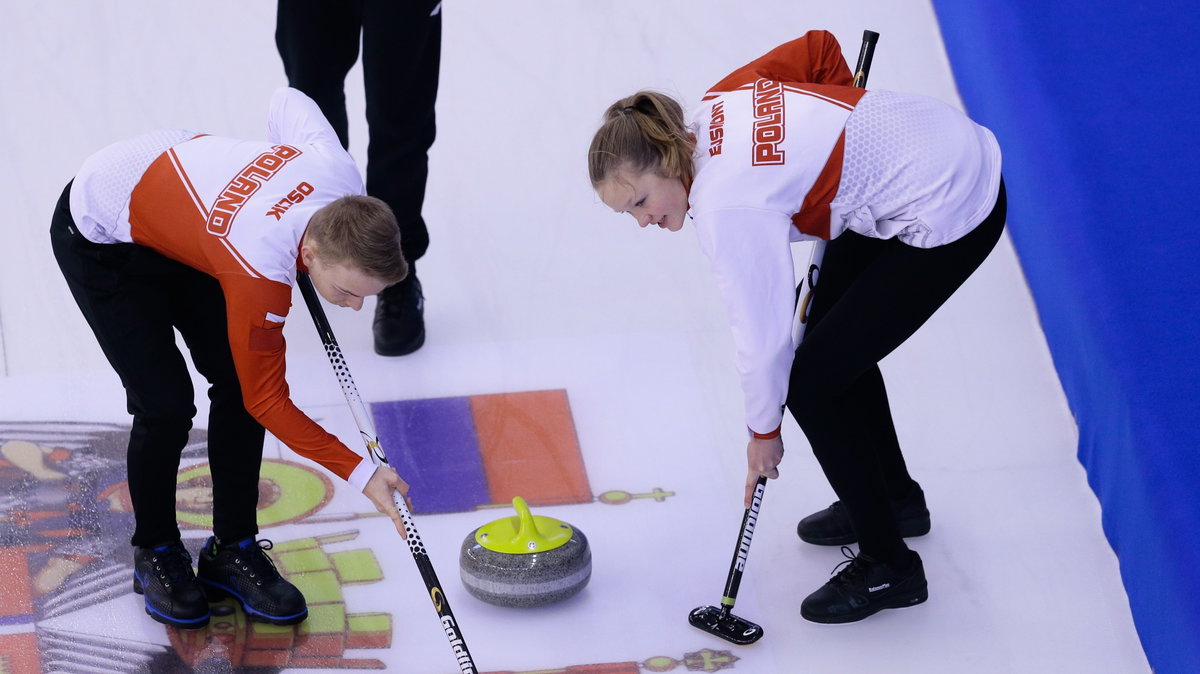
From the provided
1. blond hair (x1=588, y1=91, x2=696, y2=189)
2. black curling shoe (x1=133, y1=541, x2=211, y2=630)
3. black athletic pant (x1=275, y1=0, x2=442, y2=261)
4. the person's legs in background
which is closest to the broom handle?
black curling shoe (x1=133, y1=541, x2=211, y2=630)

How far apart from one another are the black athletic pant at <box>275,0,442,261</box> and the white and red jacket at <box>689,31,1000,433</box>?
3.34 ft

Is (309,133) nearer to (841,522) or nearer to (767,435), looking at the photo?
(767,435)

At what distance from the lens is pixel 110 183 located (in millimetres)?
2213

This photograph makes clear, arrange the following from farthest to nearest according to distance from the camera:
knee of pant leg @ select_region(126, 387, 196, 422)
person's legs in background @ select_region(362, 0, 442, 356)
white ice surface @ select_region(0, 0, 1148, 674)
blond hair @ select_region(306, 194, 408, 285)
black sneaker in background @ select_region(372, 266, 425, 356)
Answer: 1. black sneaker in background @ select_region(372, 266, 425, 356)
2. person's legs in background @ select_region(362, 0, 442, 356)
3. white ice surface @ select_region(0, 0, 1148, 674)
4. knee of pant leg @ select_region(126, 387, 196, 422)
5. blond hair @ select_region(306, 194, 408, 285)

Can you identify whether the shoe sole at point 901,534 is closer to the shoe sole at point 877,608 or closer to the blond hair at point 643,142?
the shoe sole at point 877,608

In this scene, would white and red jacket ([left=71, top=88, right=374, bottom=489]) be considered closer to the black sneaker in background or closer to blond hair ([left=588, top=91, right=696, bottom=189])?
blond hair ([left=588, top=91, right=696, bottom=189])

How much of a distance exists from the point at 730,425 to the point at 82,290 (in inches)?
56.4

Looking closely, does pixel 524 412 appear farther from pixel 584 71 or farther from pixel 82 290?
pixel 584 71

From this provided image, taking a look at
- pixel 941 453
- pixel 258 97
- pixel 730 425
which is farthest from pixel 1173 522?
pixel 258 97

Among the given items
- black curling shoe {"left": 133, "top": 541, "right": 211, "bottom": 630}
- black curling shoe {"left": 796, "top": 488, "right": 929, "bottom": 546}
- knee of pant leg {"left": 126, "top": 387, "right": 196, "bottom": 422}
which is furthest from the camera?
black curling shoe {"left": 796, "top": 488, "right": 929, "bottom": 546}

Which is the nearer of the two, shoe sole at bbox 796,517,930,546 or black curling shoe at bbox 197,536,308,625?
black curling shoe at bbox 197,536,308,625

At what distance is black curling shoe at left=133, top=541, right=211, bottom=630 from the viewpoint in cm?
242

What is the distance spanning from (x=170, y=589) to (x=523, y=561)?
0.63 m

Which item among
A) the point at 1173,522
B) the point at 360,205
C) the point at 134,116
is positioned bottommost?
the point at 1173,522
